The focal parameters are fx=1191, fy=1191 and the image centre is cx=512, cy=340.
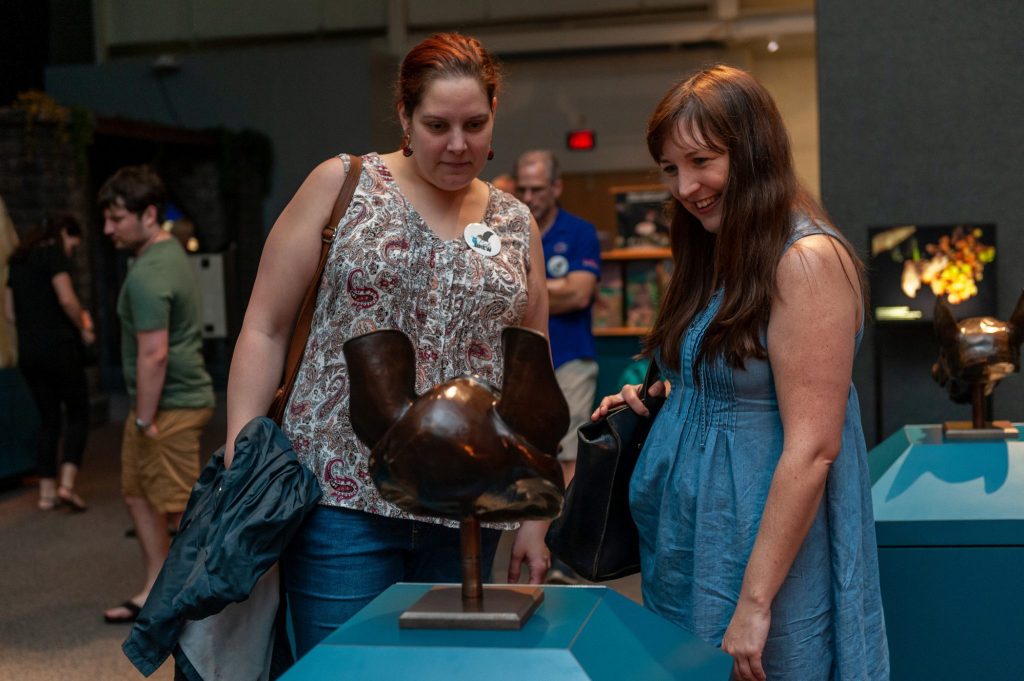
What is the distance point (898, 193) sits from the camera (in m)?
4.97

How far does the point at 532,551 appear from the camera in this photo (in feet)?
6.82

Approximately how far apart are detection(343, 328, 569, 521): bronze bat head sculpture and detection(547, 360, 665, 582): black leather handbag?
2.01 feet

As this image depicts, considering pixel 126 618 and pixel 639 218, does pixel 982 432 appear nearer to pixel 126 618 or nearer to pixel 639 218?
pixel 126 618

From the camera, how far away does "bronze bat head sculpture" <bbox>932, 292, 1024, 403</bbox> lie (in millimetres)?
2820

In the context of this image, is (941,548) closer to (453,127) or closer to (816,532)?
(816,532)

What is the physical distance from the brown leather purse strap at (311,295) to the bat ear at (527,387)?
721 millimetres

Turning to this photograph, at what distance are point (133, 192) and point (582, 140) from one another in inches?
338

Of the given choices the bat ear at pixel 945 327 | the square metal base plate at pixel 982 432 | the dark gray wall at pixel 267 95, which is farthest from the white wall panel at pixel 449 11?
the square metal base plate at pixel 982 432

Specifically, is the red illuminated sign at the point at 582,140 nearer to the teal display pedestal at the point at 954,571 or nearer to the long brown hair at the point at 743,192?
the teal display pedestal at the point at 954,571

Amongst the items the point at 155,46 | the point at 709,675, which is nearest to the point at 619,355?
the point at 709,675

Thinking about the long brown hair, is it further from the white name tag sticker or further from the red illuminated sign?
the red illuminated sign

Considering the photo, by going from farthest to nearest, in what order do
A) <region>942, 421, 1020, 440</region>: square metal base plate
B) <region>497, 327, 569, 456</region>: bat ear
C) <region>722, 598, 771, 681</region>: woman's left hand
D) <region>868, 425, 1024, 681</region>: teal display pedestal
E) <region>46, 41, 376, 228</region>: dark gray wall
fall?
<region>46, 41, 376, 228</region>: dark gray wall
<region>942, 421, 1020, 440</region>: square metal base plate
<region>868, 425, 1024, 681</region>: teal display pedestal
<region>722, 598, 771, 681</region>: woman's left hand
<region>497, 327, 569, 456</region>: bat ear

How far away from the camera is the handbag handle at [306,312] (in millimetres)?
1946

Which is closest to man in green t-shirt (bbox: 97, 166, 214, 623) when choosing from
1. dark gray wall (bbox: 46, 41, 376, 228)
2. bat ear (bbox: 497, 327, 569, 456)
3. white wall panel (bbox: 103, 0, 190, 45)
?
bat ear (bbox: 497, 327, 569, 456)
